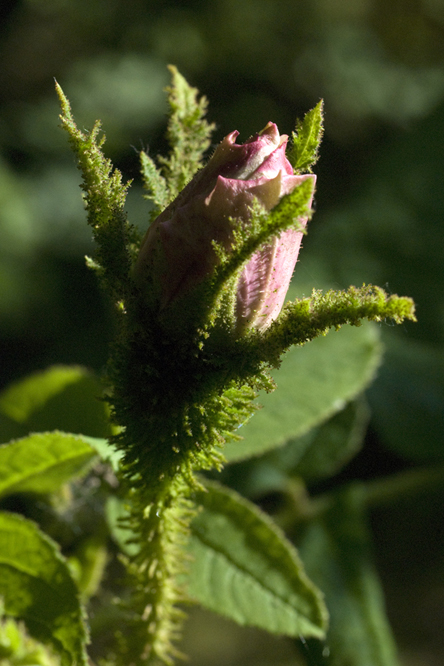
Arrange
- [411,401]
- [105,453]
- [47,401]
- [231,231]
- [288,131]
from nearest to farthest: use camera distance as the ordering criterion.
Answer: [231,231] → [105,453] → [47,401] → [411,401] → [288,131]

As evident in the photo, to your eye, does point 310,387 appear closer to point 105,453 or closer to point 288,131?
point 105,453

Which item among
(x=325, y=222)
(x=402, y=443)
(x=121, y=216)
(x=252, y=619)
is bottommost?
(x=252, y=619)

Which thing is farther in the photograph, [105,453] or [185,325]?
[105,453]

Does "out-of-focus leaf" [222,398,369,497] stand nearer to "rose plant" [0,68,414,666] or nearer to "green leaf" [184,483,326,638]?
"green leaf" [184,483,326,638]

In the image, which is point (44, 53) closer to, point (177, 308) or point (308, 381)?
point (308, 381)

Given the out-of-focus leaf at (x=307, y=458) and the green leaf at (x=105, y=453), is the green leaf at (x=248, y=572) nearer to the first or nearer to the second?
the green leaf at (x=105, y=453)

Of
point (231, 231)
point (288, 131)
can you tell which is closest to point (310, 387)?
point (231, 231)

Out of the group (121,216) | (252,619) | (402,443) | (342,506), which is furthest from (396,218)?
(121,216)
